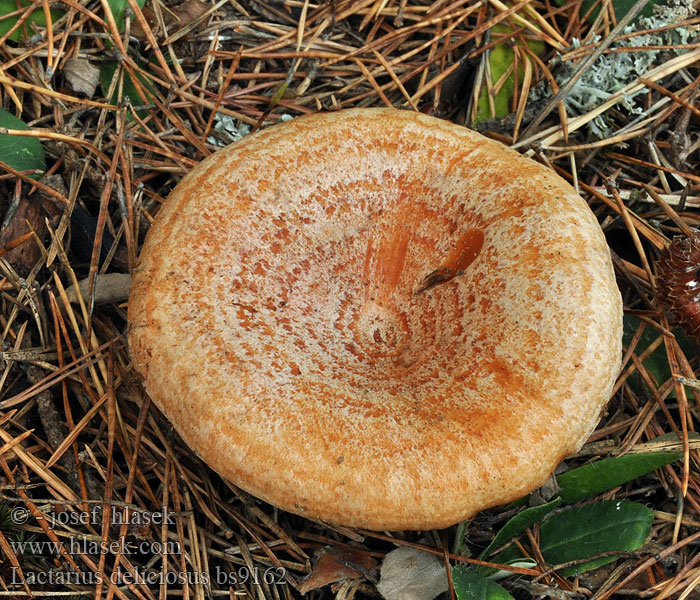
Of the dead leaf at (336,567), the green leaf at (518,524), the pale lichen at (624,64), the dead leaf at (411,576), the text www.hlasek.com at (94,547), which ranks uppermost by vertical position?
the pale lichen at (624,64)

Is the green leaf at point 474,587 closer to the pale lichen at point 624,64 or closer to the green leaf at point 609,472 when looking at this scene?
the green leaf at point 609,472

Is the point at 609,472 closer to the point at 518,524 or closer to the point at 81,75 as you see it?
the point at 518,524

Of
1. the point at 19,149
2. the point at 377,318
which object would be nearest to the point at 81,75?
the point at 19,149

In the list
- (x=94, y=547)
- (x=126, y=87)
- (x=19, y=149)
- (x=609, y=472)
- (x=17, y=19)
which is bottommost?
(x=94, y=547)

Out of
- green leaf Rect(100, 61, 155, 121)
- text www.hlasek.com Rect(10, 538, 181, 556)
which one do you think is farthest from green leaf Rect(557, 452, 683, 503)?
green leaf Rect(100, 61, 155, 121)

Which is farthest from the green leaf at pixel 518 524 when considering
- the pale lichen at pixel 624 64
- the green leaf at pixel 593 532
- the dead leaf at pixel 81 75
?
the dead leaf at pixel 81 75

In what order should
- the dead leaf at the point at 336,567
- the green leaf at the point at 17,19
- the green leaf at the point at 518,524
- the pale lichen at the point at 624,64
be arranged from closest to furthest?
the green leaf at the point at 518,524
the dead leaf at the point at 336,567
the green leaf at the point at 17,19
the pale lichen at the point at 624,64
